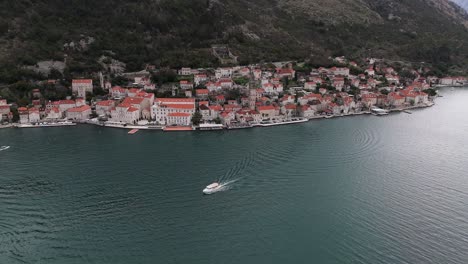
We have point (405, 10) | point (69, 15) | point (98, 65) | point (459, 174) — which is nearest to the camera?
point (459, 174)

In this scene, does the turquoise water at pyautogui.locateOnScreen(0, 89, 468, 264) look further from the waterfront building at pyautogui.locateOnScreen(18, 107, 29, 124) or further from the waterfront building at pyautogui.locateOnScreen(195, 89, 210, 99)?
the waterfront building at pyautogui.locateOnScreen(195, 89, 210, 99)

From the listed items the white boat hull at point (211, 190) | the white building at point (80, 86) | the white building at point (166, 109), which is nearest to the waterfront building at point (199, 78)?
the white building at point (166, 109)

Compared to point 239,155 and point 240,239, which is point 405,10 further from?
point 240,239

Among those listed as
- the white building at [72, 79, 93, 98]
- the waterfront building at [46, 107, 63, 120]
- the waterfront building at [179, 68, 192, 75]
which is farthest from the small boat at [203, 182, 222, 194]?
the waterfront building at [179, 68, 192, 75]

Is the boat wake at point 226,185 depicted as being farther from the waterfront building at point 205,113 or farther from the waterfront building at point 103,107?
the waterfront building at point 103,107

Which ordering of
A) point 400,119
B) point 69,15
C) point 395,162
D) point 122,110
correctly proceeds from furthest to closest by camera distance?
point 69,15 < point 400,119 < point 122,110 < point 395,162

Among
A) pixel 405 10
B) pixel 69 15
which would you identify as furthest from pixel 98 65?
pixel 405 10

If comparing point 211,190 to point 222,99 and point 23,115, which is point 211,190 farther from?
point 23,115
